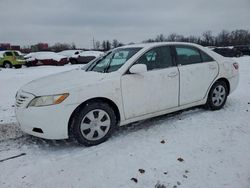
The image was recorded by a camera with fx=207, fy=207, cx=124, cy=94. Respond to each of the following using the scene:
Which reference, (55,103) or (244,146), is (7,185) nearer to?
(55,103)

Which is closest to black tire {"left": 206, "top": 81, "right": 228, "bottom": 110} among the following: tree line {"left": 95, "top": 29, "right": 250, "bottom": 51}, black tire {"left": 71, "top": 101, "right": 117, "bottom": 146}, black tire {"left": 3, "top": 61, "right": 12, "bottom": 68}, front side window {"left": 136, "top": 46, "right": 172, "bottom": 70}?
front side window {"left": 136, "top": 46, "right": 172, "bottom": 70}

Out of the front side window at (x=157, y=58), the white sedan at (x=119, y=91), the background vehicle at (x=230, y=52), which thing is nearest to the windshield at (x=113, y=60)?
the white sedan at (x=119, y=91)

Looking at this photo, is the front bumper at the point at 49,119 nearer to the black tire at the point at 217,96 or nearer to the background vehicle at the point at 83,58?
Result: the black tire at the point at 217,96

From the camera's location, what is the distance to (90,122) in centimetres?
313

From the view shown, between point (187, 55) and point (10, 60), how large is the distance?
18.1 m

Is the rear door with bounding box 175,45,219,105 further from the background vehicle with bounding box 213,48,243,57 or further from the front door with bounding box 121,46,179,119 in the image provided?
the background vehicle with bounding box 213,48,243,57

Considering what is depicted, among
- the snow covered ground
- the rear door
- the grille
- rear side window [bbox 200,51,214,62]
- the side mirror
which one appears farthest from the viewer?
rear side window [bbox 200,51,214,62]

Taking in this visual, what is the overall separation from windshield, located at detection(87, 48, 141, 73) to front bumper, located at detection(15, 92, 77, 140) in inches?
40.1

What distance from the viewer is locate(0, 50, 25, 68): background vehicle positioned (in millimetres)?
18062

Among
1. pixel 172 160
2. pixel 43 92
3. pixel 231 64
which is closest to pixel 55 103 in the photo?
pixel 43 92

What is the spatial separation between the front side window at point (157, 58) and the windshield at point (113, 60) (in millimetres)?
219

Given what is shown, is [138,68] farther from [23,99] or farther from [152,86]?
[23,99]

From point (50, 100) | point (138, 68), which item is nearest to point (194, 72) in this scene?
point (138, 68)

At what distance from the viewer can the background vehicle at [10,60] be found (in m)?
18.1
